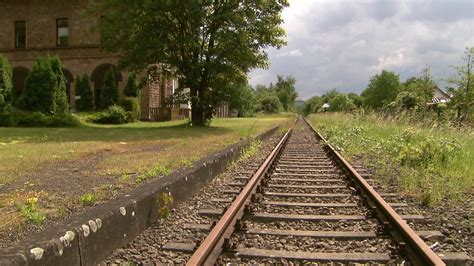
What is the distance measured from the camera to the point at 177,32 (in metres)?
22.4

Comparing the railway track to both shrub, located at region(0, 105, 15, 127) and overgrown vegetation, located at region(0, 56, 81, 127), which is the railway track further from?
shrub, located at region(0, 105, 15, 127)

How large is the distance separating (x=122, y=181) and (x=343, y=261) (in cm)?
368

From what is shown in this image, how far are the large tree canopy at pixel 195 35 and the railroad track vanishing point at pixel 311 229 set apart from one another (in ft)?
50.3

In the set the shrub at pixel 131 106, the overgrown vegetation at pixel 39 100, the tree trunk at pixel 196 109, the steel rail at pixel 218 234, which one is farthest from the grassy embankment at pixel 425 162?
the shrub at pixel 131 106

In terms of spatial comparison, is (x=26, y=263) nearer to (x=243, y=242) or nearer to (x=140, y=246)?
(x=140, y=246)

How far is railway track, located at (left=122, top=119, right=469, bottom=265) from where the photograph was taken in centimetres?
380

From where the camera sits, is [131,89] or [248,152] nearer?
[248,152]

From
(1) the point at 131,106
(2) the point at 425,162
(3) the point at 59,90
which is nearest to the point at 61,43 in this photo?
(1) the point at 131,106

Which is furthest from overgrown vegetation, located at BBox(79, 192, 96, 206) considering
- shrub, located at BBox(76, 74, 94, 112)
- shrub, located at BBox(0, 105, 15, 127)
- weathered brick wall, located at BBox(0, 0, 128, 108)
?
weathered brick wall, located at BBox(0, 0, 128, 108)

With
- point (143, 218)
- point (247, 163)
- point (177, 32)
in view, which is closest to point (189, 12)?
point (177, 32)

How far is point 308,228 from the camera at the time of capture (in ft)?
15.8

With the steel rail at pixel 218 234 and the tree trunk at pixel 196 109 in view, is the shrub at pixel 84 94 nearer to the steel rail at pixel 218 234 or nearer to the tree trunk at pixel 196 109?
the tree trunk at pixel 196 109

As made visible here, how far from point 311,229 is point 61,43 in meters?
36.1

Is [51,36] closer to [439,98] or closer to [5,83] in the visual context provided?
[5,83]
